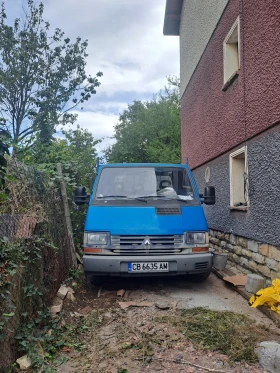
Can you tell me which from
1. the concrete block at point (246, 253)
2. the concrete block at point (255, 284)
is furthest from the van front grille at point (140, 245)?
the concrete block at point (246, 253)

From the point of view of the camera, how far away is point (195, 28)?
10.4m

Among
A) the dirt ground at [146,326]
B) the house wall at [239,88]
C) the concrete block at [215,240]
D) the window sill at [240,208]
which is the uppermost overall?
the house wall at [239,88]

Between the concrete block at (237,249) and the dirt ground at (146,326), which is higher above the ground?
the concrete block at (237,249)

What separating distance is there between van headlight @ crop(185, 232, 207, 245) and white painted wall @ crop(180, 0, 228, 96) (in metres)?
5.37

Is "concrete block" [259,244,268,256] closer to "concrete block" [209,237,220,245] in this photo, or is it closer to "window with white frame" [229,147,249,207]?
"window with white frame" [229,147,249,207]

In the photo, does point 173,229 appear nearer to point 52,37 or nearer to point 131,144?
point 52,37

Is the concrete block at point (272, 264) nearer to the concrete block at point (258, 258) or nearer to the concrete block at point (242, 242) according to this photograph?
the concrete block at point (258, 258)

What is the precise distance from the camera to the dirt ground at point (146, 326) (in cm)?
296

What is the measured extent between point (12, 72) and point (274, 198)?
14.4m

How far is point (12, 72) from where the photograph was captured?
1559 centimetres

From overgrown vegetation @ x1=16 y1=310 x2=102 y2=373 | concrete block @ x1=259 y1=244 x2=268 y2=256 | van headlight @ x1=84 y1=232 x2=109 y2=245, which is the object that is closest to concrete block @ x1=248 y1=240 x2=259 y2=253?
concrete block @ x1=259 y1=244 x2=268 y2=256

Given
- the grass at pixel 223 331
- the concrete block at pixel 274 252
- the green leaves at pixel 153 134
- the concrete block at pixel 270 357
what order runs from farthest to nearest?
the green leaves at pixel 153 134, the concrete block at pixel 274 252, the grass at pixel 223 331, the concrete block at pixel 270 357

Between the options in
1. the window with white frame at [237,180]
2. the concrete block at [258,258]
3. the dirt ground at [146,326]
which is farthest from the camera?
the window with white frame at [237,180]

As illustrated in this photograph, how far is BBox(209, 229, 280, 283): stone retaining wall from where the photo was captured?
4.89m
